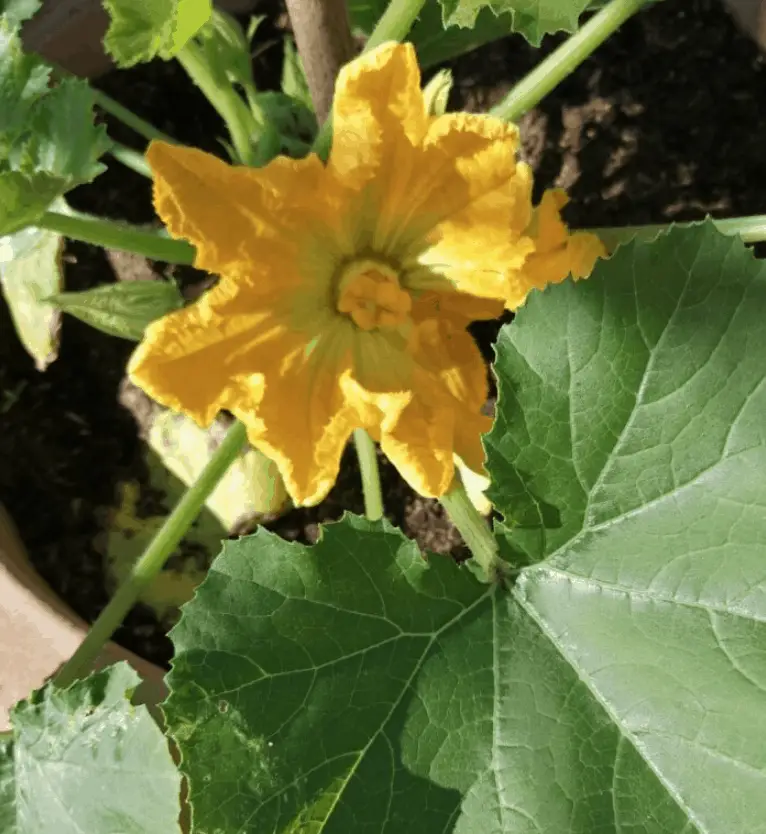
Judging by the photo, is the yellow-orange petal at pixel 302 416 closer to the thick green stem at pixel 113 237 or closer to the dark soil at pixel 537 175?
the thick green stem at pixel 113 237

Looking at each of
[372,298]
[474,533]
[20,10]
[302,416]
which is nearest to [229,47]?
[20,10]

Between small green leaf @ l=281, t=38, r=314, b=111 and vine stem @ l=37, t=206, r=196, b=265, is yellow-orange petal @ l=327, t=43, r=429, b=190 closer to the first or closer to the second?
vine stem @ l=37, t=206, r=196, b=265

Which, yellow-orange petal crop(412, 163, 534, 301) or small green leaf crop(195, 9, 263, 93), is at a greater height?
small green leaf crop(195, 9, 263, 93)

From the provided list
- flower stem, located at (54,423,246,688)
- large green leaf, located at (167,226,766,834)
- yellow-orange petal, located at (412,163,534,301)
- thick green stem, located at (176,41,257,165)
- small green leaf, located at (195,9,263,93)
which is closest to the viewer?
large green leaf, located at (167,226,766,834)

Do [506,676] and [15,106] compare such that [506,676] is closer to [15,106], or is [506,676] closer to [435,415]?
[435,415]

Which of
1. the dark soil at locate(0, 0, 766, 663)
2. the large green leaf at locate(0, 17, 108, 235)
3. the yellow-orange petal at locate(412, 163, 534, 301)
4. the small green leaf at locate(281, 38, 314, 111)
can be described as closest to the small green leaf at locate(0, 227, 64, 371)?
the dark soil at locate(0, 0, 766, 663)

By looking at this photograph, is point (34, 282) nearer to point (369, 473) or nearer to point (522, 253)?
point (369, 473)

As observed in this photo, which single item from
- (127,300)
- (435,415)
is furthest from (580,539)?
(127,300)
